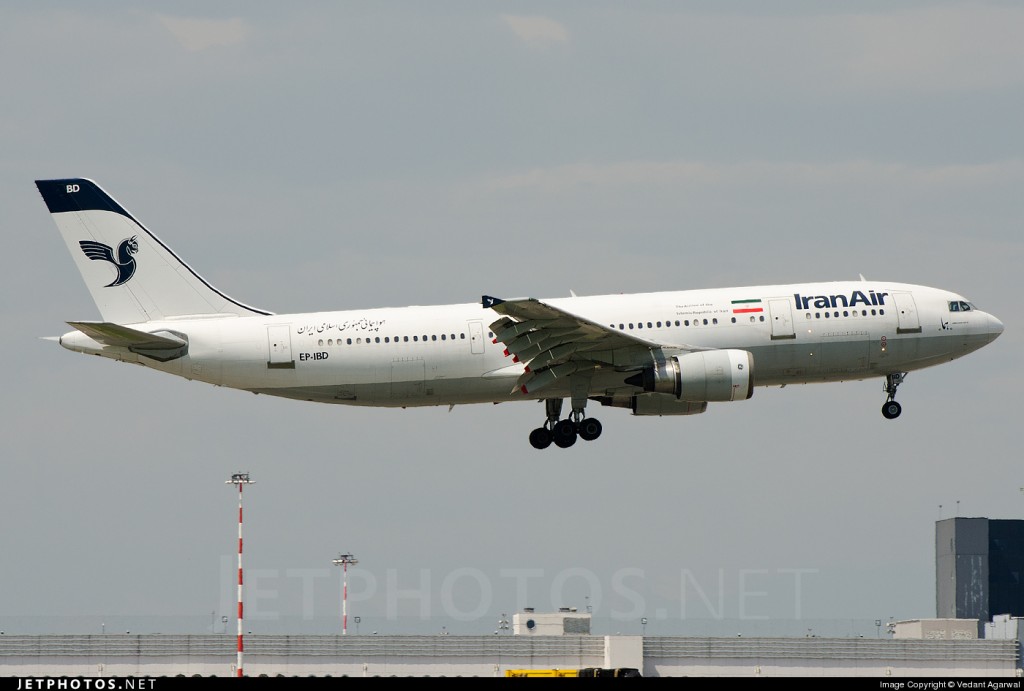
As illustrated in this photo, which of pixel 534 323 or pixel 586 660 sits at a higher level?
pixel 534 323

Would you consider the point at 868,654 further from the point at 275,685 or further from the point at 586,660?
the point at 275,685

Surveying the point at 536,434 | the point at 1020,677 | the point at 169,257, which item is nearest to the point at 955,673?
the point at 1020,677

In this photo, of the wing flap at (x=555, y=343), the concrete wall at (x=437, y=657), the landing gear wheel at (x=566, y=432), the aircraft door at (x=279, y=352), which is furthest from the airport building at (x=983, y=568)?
the aircraft door at (x=279, y=352)

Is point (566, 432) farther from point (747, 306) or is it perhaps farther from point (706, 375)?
point (747, 306)

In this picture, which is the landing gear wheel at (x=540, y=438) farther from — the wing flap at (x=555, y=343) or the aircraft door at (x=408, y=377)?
the aircraft door at (x=408, y=377)

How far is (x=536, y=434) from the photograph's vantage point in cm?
6494

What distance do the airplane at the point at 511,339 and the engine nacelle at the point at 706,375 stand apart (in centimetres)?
5

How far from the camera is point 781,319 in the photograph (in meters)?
61.8

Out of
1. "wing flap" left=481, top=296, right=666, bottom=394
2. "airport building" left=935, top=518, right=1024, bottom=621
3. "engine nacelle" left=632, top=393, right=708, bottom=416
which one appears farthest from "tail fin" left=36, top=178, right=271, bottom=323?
"airport building" left=935, top=518, right=1024, bottom=621

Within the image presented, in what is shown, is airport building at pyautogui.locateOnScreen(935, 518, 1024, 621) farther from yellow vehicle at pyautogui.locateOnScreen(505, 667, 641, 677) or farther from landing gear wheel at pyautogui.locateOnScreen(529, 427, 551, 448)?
landing gear wheel at pyautogui.locateOnScreen(529, 427, 551, 448)

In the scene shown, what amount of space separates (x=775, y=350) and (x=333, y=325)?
56.2 feet

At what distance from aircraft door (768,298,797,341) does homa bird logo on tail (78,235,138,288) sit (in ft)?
83.5

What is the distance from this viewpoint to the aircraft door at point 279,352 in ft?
200

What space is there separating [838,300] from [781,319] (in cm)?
262
